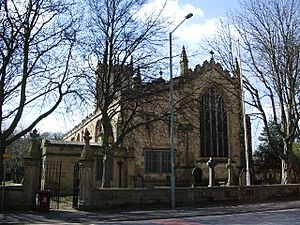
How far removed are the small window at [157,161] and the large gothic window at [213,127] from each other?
3825 millimetres

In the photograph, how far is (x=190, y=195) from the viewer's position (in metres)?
20.7

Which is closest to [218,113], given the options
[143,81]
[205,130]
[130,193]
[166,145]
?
[205,130]

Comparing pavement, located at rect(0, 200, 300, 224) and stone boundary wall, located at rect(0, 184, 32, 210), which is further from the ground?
stone boundary wall, located at rect(0, 184, 32, 210)

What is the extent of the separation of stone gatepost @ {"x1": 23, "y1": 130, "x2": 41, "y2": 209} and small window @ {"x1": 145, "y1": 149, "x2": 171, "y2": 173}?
17.6 meters

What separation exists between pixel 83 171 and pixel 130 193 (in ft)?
9.03

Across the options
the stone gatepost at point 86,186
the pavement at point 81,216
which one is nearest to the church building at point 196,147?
the stone gatepost at point 86,186

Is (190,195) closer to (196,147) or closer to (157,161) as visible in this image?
(157,161)

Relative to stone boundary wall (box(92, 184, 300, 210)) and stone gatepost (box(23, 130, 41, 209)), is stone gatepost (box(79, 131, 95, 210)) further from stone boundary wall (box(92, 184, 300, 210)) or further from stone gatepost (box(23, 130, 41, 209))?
stone gatepost (box(23, 130, 41, 209))

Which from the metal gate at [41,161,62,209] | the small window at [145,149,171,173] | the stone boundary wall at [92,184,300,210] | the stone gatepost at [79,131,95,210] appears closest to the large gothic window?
the small window at [145,149,171,173]

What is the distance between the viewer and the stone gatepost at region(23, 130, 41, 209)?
1761 centimetres

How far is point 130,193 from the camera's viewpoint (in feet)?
62.7

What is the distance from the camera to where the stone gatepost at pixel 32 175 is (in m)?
17.6

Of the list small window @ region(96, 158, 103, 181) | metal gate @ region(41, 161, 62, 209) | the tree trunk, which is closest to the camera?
the tree trunk

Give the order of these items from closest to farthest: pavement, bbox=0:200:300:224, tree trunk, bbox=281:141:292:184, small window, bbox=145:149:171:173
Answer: pavement, bbox=0:200:300:224 → tree trunk, bbox=281:141:292:184 → small window, bbox=145:149:171:173
